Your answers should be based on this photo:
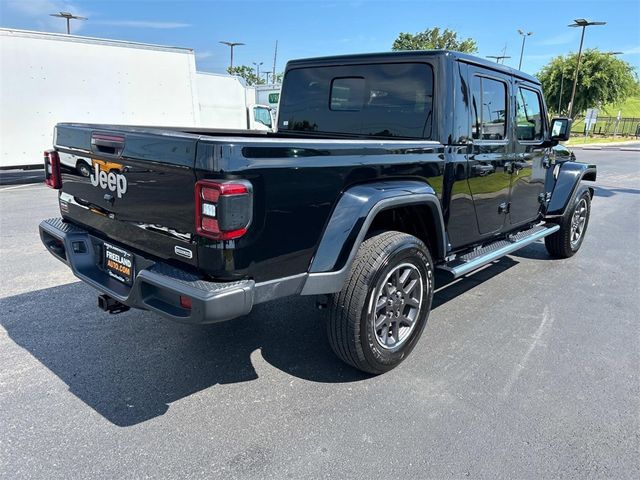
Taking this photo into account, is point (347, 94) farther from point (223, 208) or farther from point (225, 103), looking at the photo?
point (225, 103)

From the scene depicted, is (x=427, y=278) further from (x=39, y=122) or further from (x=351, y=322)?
(x=39, y=122)

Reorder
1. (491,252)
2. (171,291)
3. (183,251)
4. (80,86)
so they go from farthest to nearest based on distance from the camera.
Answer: (80,86)
(491,252)
(183,251)
(171,291)

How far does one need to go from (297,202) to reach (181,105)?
38.6 feet

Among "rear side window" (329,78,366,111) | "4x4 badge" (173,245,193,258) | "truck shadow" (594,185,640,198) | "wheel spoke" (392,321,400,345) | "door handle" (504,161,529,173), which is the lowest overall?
"wheel spoke" (392,321,400,345)

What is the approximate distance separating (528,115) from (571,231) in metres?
1.88

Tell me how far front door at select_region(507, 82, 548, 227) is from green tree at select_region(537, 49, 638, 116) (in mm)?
42112

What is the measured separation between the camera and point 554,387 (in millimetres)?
3053

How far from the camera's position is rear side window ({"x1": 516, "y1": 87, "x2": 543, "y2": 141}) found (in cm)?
458

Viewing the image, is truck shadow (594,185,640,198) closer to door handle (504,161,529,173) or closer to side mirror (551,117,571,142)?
side mirror (551,117,571,142)

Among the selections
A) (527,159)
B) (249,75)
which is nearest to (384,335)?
(527,159)

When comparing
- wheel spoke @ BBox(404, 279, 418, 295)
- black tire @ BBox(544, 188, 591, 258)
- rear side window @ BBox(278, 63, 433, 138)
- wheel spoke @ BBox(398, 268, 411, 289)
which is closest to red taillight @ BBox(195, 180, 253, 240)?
wheel spoke @ BBox(398, 268, 411, 289)

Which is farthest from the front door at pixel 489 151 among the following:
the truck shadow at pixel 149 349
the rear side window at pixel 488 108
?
the truck shadow at pixel 149 349

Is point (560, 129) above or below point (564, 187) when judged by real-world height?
above

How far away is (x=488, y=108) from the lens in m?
4.02
